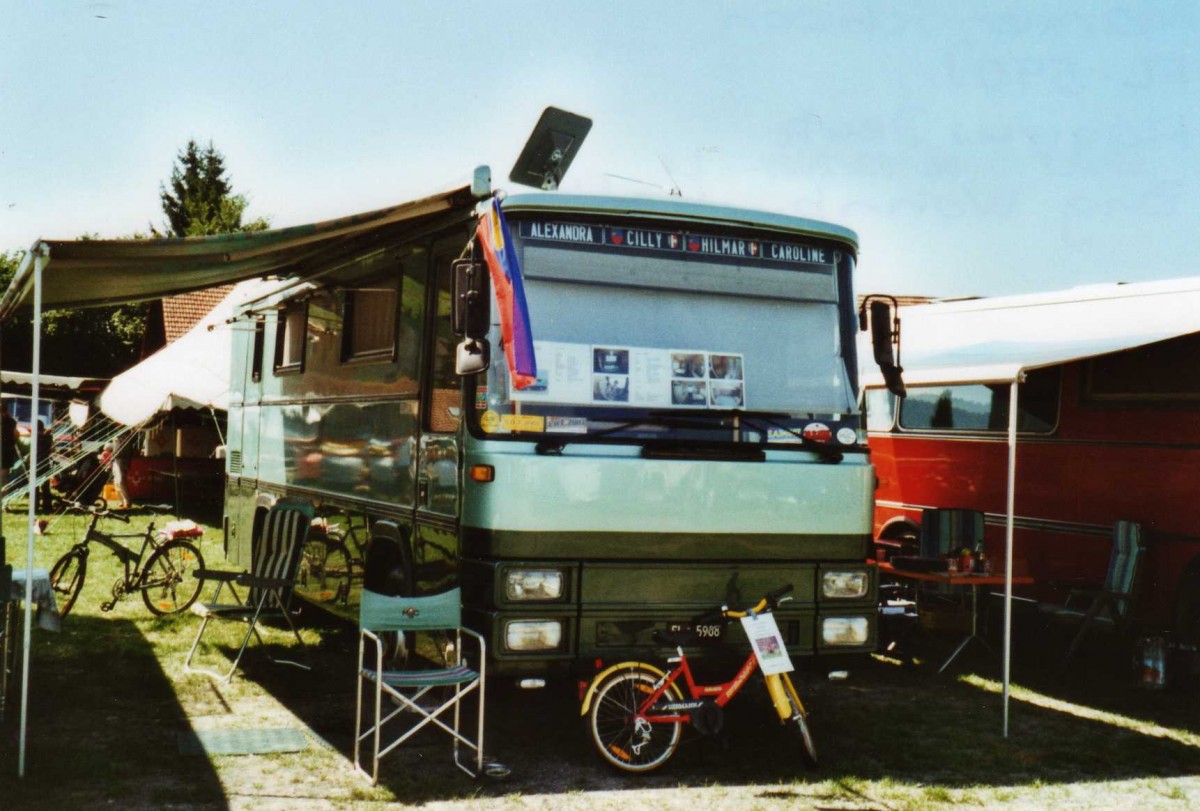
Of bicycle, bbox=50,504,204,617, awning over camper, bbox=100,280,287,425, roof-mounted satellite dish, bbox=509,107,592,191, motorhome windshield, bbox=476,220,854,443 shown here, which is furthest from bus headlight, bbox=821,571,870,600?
awning over camper, bbox=100,280,287,425

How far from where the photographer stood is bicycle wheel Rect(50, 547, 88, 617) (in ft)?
32.9

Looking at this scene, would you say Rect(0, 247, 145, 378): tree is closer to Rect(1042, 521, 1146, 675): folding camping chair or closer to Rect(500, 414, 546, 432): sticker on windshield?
Rect(1042, 521, 1146, 675): folding camping chair

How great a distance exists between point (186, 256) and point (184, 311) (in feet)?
83.6

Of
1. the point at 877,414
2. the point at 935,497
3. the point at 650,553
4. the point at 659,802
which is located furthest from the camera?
the point at 877,414

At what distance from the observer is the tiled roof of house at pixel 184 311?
29250mm

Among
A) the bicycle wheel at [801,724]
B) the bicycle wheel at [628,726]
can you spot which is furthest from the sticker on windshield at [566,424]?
the bicycle wheel at [801,724]

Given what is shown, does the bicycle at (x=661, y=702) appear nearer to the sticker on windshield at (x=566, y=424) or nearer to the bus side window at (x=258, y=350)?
the sticker on windshield at (x=566, y=424)

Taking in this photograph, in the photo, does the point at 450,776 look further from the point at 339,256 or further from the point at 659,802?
the point at 339,256

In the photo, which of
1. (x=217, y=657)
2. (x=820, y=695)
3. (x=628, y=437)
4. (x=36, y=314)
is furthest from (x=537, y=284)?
(x=217, y=657)

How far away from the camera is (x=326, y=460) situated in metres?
7.75

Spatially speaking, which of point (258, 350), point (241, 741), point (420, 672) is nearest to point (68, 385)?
point (258, 350)

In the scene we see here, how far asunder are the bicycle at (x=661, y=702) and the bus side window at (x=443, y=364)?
1464 mm

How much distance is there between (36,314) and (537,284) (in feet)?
7.64

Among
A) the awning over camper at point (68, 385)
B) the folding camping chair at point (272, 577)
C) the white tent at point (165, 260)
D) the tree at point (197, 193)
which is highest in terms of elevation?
the tree at point (197, 193)
